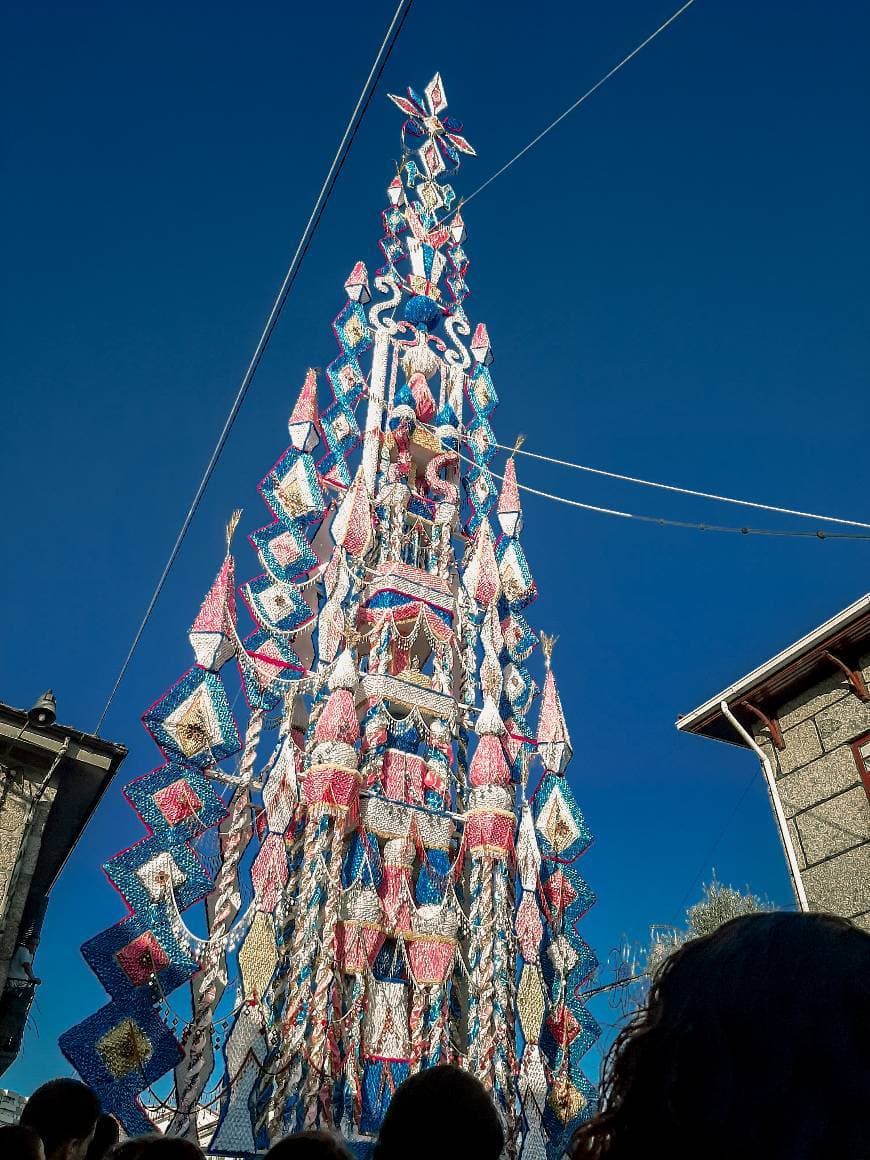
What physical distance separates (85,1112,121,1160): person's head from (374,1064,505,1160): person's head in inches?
87.6

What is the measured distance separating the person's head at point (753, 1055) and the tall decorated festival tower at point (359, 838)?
8254mm

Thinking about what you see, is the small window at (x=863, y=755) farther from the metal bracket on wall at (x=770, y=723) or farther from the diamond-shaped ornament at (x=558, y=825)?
the diamond-shaped ornament at (x=558, y=825)

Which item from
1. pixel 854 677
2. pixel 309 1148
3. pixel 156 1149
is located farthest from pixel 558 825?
pixel 309 1148

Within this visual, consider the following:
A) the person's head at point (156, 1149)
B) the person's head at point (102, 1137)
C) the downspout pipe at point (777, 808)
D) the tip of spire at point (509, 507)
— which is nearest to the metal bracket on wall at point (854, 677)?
the downspout pipe at point (777, 808)

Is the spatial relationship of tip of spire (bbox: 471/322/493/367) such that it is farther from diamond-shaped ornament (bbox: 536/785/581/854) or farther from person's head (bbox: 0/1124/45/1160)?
→ person's head (bbox: 0/1124/45/1160)

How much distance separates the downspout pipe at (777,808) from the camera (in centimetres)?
824

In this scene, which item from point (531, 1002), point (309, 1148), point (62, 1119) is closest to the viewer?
point (309, 1148)

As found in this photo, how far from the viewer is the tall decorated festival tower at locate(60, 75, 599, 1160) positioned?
820cm


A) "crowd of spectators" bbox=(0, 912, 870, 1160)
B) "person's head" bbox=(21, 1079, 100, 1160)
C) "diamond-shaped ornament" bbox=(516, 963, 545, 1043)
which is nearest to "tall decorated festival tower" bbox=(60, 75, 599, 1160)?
"diamond-shaped ornament" bbox=(516, 963, 545, 1043)

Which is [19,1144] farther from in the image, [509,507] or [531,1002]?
[509,507]

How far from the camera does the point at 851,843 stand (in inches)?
311

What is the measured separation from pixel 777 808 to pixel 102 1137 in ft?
23.8

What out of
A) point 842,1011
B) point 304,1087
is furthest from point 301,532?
point 842,1011

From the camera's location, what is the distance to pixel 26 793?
9.29 meters
